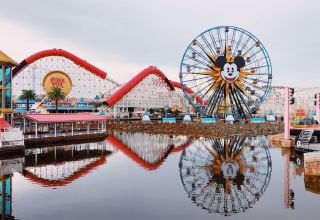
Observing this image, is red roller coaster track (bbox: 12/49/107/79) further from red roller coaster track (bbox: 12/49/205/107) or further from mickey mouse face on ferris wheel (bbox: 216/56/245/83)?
mickey mouse face on ferris wheel (bbox: 216/56/245/83)

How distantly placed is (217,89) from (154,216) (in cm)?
4911

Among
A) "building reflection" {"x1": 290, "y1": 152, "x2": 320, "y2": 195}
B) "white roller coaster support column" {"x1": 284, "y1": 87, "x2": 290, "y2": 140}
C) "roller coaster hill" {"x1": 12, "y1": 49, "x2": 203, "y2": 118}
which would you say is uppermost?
"roller coaster hill" {"x1": 12, "y1": 49, "x2": 203, "y2": 118}

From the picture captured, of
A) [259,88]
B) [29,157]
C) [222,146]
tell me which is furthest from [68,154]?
[259,88]

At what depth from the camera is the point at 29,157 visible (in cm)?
2658

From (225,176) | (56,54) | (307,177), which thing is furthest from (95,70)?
(307,177)

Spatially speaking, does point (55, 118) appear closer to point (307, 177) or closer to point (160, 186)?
point (160, 186)

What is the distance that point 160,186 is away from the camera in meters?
17.8

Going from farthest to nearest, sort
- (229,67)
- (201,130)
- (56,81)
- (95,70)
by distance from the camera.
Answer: (95,70), (56,81), (229,67), (201,130)

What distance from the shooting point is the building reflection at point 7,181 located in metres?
13.6

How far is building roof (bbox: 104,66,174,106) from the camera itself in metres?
75.2

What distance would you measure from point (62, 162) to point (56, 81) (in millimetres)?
53143

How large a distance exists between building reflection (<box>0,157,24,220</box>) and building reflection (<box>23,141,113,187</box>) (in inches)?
27.4

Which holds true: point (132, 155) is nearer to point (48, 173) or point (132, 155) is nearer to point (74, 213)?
point (48, 173)

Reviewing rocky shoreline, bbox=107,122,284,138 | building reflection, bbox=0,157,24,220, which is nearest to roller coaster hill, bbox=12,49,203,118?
rocky shoreline, bbox=107,122,284,138
